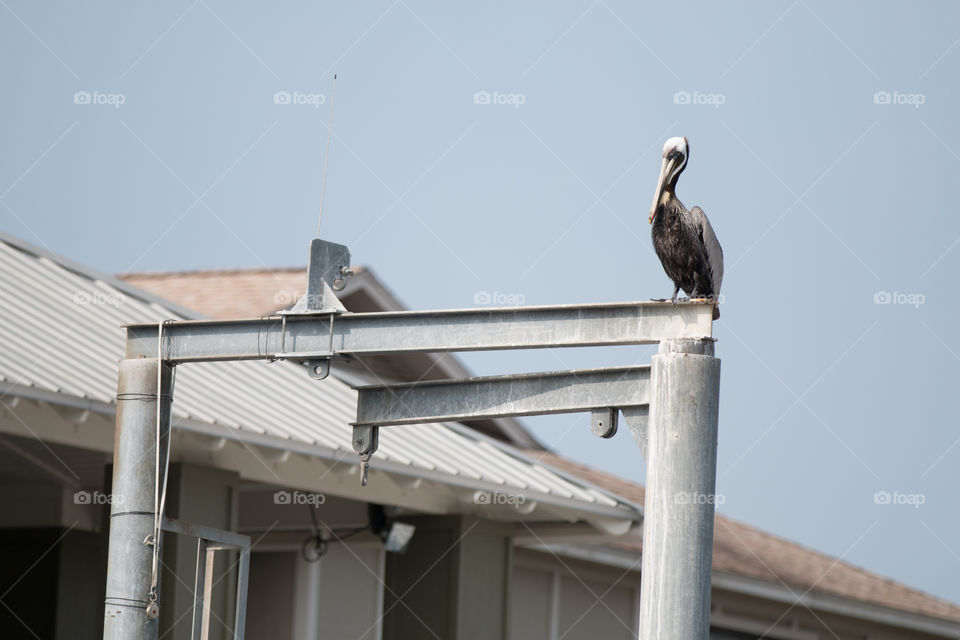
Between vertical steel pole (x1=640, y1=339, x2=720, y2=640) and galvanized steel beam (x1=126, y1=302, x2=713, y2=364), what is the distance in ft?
0.61

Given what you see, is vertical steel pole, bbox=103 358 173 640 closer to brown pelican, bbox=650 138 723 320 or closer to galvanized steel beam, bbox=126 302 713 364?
galvanized steel beam, bbox=126 302 713 364

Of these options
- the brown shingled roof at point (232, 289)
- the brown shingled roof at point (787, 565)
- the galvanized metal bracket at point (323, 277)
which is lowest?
the brown shingled roof at point (787, 565)

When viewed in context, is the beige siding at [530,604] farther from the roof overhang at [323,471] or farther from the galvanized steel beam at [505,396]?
the galvanized steel beam at [505,396]

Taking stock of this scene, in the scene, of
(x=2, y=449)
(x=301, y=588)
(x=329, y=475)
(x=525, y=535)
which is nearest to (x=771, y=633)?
(x=525, y=535)

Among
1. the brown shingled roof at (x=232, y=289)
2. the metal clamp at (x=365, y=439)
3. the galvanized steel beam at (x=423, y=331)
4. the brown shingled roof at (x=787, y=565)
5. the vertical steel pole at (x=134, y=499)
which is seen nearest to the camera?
the galvanized steel beam at (x=423, y=331)

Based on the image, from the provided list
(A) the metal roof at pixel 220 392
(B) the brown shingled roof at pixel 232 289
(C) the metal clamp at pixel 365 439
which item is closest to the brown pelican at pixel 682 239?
(C) the metal clamp at pixel 365 439

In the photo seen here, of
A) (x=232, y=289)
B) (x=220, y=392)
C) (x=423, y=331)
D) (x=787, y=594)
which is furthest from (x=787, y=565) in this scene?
(x=423, y=331)

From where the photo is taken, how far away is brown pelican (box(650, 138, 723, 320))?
227 inches

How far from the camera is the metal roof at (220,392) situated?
8812 mm

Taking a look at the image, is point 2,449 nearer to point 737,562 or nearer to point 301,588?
point 301,588

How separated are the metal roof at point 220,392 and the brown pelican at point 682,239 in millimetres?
3892

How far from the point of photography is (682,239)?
5.88 m

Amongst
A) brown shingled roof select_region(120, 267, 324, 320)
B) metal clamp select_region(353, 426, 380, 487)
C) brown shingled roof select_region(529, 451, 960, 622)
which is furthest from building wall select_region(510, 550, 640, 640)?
metal clamp select_region(353, 426, 380, 487)

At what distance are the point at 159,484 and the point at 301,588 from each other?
6.51 metres
